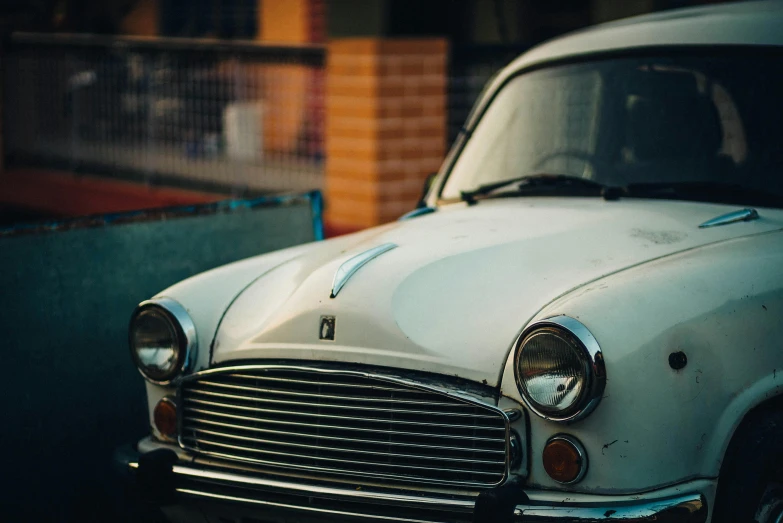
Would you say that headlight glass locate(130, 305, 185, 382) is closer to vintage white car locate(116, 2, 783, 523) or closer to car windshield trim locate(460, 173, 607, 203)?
vintage white car locate(116, 2, 783, 523)

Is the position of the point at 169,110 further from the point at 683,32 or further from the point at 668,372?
the point at 668,372

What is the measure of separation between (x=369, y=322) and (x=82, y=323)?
139cm

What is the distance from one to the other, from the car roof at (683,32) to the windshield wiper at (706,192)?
1.81 ft

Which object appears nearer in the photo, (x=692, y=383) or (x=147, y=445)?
(x=692, y=383)

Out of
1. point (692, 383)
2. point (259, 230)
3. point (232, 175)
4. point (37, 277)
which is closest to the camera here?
point (692, 383)

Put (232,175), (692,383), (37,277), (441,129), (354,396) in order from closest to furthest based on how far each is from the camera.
Result: (692,383)
(354,396)
(37,277)
(441,129)
(232,175)

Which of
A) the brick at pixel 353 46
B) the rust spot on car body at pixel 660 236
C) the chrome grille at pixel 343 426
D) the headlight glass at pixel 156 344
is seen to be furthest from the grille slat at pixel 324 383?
the brick at pixel 353 46

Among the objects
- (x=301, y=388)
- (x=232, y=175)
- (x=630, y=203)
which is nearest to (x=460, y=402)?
(x=301, y=388)

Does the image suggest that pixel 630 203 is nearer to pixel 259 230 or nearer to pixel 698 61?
pixel 698 61

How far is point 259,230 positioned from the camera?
4.70m

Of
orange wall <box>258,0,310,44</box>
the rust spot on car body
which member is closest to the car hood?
the rust spot on car body

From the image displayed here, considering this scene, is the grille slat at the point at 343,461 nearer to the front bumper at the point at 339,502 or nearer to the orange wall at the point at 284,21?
the front bumper at the point at 339,502

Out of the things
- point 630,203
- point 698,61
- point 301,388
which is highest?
point 698,61

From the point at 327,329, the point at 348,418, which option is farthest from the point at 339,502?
the point at 327,329
